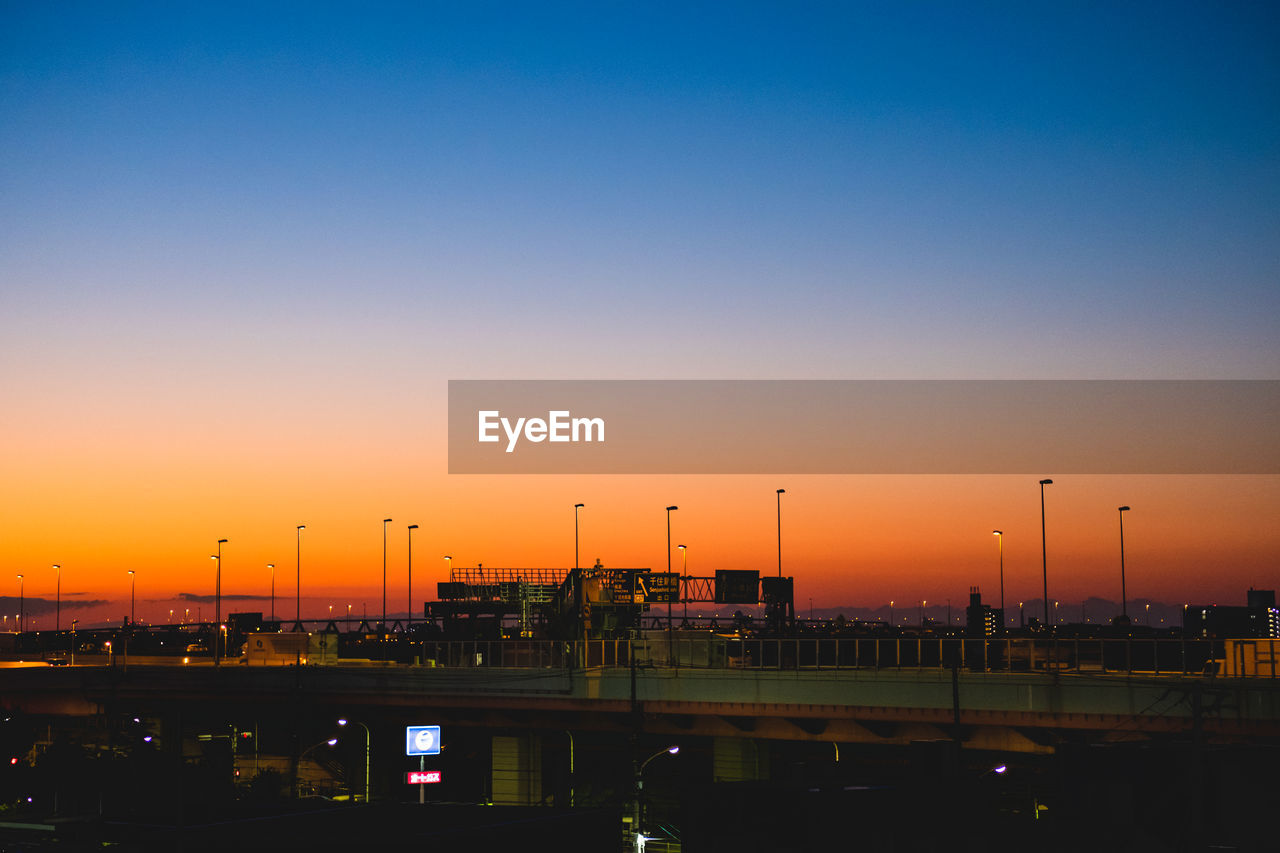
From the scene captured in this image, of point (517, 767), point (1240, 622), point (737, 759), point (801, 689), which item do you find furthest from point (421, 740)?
point (1240, 622)

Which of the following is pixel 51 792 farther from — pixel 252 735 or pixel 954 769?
pixel 252 735

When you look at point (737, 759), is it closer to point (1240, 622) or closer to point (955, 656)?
point (955, 656)

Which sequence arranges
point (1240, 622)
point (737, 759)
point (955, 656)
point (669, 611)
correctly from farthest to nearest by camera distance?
→ point (1240, 622), point (669, 611), point (737, 759), point (955, 656)

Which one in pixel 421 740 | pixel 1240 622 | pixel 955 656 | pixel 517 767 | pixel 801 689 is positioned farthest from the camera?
pixel 1240 622

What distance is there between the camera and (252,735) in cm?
12362

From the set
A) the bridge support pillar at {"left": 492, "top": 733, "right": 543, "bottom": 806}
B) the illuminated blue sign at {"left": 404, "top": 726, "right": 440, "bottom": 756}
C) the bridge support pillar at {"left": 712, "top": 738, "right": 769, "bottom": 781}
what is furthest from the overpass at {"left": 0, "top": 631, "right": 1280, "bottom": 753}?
the illuminated blue sign at {"left": 404, "top": 726, "right": 440, "bottom": 756}

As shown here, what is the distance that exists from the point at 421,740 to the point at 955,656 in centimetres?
3386

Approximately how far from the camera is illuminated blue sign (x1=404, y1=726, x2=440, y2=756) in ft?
247

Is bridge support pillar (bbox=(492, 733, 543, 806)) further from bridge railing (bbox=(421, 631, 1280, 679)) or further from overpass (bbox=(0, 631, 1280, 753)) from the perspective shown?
bridge railing (bbox=(421, 631, 1280, 679))

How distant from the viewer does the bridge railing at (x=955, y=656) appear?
6309 centimetres

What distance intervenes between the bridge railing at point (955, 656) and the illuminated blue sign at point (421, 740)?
915 cm

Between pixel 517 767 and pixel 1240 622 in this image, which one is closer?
pixel 517 767

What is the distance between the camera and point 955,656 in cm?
5688

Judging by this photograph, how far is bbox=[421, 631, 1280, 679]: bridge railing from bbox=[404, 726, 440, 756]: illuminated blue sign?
9.15m
